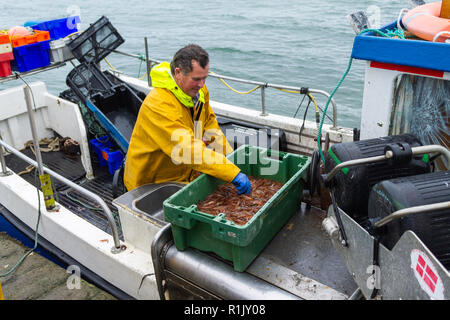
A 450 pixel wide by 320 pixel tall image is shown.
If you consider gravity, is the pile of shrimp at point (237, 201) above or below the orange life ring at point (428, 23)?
below

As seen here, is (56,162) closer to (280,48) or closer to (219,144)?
(219,144)

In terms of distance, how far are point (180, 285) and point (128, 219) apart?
730 mm

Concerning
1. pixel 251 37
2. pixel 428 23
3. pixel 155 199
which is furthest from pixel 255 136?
pixel 251 37

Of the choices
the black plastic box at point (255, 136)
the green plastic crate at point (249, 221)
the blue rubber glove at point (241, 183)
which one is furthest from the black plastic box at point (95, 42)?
the blue rubber glove at point (241, 183)

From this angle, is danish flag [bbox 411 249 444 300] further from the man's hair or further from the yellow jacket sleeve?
the man's hair

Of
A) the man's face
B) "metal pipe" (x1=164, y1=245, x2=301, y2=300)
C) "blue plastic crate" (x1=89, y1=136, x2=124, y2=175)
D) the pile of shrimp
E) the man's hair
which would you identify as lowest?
"blue plastic crate" (x1=89, y1=136, x2=124, y2=175)

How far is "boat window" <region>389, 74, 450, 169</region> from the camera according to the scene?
2.64m

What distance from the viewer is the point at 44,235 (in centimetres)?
403

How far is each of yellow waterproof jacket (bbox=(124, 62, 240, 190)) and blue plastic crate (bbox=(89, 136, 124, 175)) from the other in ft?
5.53

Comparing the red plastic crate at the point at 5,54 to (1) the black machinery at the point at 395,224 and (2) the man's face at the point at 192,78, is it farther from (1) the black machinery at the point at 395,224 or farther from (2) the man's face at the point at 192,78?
(1) the black machinery at the point at 395,224

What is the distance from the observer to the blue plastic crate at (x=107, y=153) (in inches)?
211

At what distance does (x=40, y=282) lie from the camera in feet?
12.3

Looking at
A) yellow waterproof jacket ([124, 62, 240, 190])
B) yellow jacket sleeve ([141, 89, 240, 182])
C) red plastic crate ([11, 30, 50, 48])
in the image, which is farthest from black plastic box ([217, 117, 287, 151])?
red plastic crate ([11, 30, 50, 48])

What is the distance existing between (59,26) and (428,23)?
16.7 feet
